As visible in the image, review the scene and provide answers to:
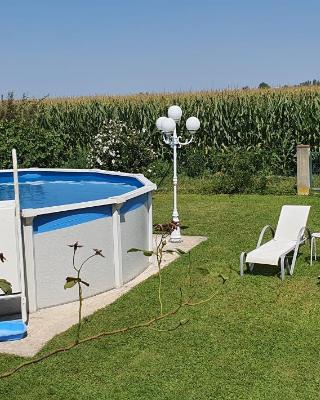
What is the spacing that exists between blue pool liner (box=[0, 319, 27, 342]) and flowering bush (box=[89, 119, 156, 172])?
13.9 metres

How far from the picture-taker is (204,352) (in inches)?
261

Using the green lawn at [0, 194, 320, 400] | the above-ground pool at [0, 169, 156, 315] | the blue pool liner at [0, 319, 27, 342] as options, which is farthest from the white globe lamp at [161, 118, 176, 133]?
the blue pool liner at [0, 319, 27, 342]

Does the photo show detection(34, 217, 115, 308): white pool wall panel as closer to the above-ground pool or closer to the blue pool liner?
the above-ground pool

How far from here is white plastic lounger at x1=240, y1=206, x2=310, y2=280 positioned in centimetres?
945

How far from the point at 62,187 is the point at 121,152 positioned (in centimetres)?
Answer: 504

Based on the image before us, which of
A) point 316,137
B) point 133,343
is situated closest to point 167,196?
point 316,137

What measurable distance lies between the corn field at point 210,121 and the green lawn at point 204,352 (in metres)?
13.4

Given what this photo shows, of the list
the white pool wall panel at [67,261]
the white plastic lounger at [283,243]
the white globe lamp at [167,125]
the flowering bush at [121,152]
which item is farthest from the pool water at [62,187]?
the flowering bush at [121,152]

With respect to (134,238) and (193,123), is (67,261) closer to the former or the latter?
(134,238)

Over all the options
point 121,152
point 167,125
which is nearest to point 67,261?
point 167,125

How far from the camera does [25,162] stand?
2153 centimetres

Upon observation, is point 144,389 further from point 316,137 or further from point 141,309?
point 316,137

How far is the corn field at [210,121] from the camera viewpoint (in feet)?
74.8

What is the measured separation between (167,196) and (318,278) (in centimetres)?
1045
